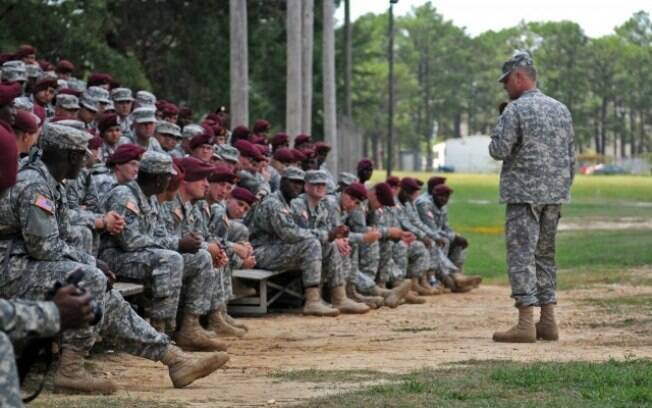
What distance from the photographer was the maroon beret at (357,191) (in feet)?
59.4

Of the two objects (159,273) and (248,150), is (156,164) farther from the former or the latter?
(248,150)

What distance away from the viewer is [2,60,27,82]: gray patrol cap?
16.6 m

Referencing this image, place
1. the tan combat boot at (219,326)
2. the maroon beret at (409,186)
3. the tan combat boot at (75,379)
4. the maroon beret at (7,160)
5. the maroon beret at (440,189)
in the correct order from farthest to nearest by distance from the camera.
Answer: the maroon beret at (440,189) → the maroon beret at (409,186) → the tan combat boot at (219,326) → the tan combat boot at (75,379) → the maroon beret at (7,160)

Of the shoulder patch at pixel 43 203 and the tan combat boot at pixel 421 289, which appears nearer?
the shoulder patch at pixel 43 203

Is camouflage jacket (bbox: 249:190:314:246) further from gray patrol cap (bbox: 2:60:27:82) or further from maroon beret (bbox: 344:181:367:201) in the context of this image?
gray patrol cap (bbox: 2:60:27:82)

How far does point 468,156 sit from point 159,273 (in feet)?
420

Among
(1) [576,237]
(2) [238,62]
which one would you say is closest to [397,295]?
(2) [238,62]

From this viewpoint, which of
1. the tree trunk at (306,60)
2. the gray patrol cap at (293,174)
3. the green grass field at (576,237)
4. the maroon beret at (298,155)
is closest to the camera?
the gray patrol cap at (293,174)

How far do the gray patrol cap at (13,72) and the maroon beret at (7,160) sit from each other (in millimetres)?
10253

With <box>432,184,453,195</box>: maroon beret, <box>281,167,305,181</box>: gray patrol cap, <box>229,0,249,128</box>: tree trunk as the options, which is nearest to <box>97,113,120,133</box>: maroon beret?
<box>281,167,305,181</box>: gray patrol cap

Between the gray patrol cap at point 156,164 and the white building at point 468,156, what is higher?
the gray patrol cap at point 156,164

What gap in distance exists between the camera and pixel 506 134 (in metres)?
13.0

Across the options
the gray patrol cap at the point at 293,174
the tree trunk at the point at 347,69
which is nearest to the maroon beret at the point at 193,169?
the gray patrol cap at the point at 293,174

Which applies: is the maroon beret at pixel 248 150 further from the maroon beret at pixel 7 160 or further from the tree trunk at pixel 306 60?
the maroon beret at pixel 7 160
